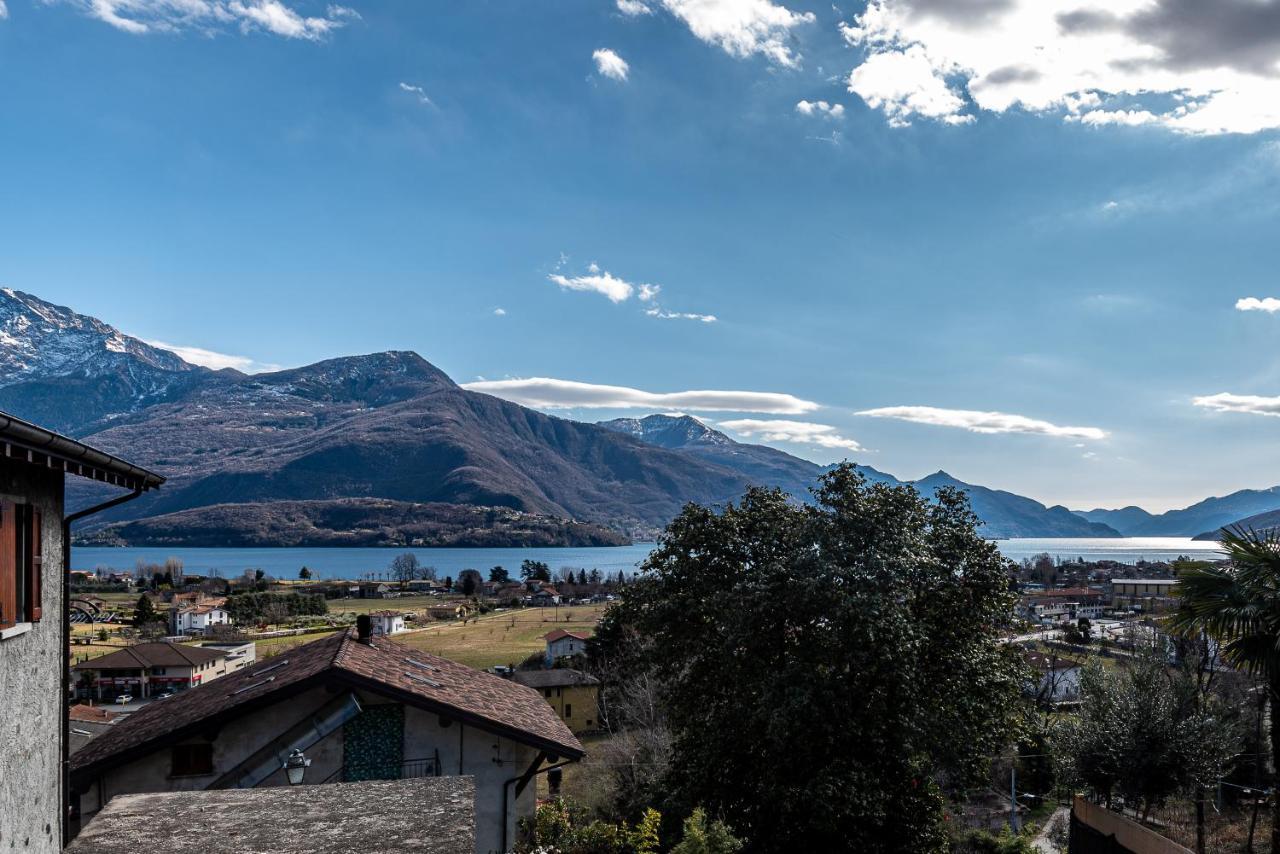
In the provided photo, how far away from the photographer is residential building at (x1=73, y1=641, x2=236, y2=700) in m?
63.3

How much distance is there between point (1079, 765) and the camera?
2709 cm

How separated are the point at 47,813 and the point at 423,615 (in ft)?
401

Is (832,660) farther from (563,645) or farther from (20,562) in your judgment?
(563,645)

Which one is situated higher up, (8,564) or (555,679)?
(8,564)

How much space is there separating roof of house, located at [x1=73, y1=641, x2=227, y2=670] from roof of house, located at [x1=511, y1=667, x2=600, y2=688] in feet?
91.3

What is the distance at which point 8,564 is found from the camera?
24.7ft

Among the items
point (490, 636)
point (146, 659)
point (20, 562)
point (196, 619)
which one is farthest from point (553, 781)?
point (196, 619)

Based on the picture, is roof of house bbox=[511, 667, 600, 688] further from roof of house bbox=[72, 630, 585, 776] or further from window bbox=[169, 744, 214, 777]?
window bbox=[169, 744, 214, 777]

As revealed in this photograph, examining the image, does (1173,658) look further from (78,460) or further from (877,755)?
(78,460)

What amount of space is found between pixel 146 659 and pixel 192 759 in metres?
57.4

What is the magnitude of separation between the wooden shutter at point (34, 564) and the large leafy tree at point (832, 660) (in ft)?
42.2

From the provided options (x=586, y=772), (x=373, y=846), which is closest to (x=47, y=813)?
(x=373, y=846)

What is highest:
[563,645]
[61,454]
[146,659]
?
[61,454]

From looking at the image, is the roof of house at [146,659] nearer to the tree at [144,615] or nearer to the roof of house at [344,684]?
the tree at [144,615]
